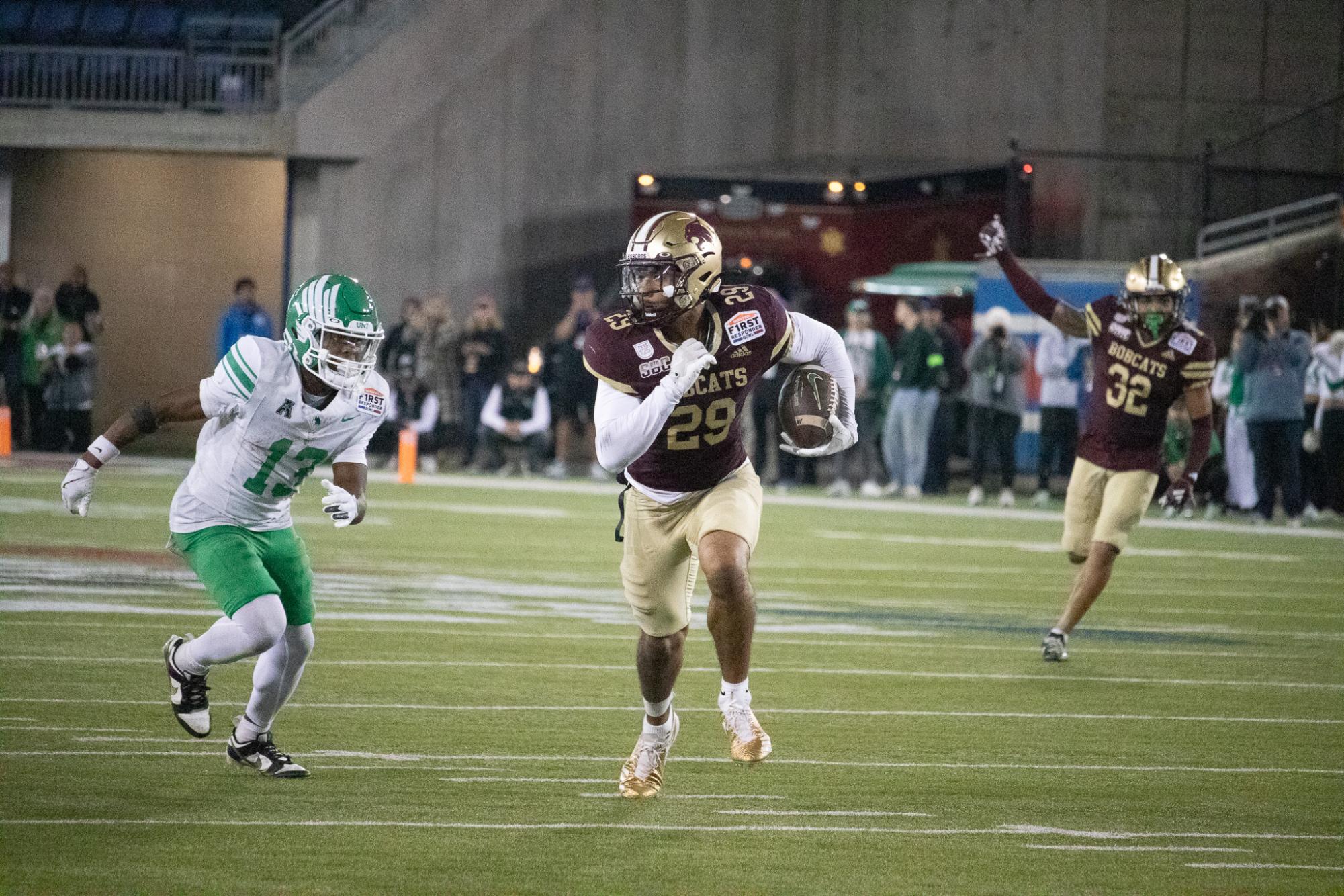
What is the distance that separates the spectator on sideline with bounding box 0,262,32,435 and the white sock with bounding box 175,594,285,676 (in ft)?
51.3

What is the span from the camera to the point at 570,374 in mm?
20266

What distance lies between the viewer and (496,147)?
1008 inches

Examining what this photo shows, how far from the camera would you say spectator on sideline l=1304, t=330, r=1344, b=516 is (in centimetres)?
1730

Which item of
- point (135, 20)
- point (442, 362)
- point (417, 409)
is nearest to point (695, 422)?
point (442, 362)

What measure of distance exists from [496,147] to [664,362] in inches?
796

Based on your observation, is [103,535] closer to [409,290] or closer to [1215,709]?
[1215,709]

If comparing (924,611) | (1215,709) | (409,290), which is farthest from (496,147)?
(1215,709)

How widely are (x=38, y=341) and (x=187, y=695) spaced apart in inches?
589

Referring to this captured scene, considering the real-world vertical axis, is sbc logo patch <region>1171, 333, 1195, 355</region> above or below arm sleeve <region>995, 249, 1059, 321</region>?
below

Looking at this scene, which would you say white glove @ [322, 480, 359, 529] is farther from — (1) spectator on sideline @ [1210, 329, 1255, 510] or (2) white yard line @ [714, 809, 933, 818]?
(1) spectator on sideline @ [1210, 329, 1255, 510]

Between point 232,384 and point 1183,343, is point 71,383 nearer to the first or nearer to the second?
point 1183,343

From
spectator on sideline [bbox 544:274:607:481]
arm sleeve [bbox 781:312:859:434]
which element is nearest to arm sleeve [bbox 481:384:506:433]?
spectator on sideline [bbox 544:274:607:481]

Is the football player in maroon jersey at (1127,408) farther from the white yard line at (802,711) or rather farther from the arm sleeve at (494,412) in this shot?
the arm sleeve at (494,412)

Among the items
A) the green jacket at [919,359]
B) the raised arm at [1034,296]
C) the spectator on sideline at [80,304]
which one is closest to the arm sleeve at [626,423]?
the raised arm at [1034,296]
